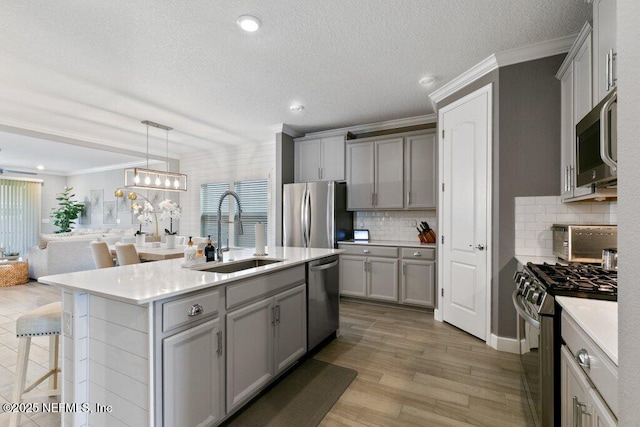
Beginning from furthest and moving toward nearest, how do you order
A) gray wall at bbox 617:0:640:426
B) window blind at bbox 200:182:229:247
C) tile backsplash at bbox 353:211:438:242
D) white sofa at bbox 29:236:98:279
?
1. window blind at bbox 200:182:229:247
2. white sofa at bbox 29:236:98:279
3. tile backsplash at bbox 353:211:438:242
4. gray wall at bbox 617:0:640:426

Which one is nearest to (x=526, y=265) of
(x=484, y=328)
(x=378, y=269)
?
(x=484, y=328)

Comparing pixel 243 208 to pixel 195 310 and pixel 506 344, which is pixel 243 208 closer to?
pixel 195 310

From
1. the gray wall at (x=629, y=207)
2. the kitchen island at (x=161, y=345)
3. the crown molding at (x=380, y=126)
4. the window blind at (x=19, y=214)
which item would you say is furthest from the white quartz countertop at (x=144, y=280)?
the window blind at (x=19, y=214)

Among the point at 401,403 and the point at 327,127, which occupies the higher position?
the point at 327,127

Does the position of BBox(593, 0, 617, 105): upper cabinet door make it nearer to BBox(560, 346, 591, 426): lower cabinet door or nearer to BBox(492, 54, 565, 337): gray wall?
BBox(492, 54, 565, 337): gray wall

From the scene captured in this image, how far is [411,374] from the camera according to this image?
2.38 meters

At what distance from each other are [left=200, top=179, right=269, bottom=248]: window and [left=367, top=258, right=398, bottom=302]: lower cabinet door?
259cm

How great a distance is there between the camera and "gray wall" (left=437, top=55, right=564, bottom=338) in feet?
8.55

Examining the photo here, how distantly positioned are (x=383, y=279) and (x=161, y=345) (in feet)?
10.4

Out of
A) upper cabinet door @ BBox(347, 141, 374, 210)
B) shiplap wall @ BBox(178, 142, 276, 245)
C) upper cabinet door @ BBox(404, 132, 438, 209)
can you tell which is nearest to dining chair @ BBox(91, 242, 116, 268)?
shiplap wall @ BBox(178, 142, 276, 245)

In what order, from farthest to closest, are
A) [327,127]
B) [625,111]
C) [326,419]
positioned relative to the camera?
[327,127]
[326,419]
[625,111]

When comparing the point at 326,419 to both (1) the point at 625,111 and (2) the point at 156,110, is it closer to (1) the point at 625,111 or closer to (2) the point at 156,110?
(1) the point at 625,111

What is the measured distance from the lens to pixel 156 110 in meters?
4.08

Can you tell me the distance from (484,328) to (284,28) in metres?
3.27
